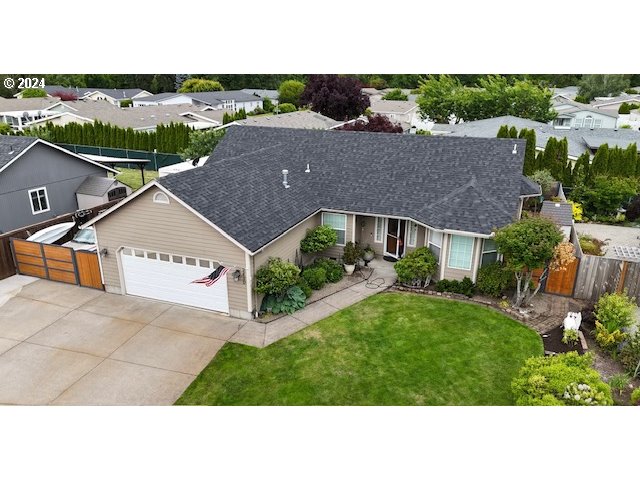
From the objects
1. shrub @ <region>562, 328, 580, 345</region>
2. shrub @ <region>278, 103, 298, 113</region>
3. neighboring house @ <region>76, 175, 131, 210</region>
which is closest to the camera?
shrub @ <region>562, 328, 580, 345</region>

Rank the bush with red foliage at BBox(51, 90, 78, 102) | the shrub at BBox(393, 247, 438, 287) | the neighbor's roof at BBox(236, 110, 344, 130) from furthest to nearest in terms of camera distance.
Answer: the bush with red foliage at BBox(51, 90, 78, 102), the neighbor's roof at BBox(236, 110, 344, 130), the shrub at BBox(393, 247, 438, 287)

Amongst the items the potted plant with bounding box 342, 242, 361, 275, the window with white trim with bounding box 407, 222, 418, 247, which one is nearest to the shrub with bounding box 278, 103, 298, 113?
the window with white trim with bounding box 407, 222, 418, 247

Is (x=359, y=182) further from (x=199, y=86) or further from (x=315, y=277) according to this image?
(x=199, y=86)

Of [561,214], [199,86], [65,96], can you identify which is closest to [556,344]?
[561,214]

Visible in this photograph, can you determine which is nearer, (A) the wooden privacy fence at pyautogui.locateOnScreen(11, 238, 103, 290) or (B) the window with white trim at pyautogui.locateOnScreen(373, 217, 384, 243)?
(A) the wooden privacy fence at pyautogui.locateOnScreen(11, 238, 103, 290)

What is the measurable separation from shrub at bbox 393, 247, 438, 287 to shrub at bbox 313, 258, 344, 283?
2252 millimetres

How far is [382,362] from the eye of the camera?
1273 centimetres

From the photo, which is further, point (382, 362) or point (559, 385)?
point (382, 362)

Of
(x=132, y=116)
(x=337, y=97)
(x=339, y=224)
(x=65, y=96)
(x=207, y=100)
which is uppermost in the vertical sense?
(x=337, y=97)

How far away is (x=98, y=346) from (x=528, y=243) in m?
13.3

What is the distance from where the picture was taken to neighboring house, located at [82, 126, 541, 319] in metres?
14.8

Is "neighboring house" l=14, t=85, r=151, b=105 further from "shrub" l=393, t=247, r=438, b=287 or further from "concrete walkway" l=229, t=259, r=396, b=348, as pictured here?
"shrub" l=393, t=247, r=438, b=287

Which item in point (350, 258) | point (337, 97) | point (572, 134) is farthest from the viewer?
point (337, 97)

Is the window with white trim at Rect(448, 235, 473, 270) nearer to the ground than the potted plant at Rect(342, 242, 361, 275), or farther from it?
farther from it
